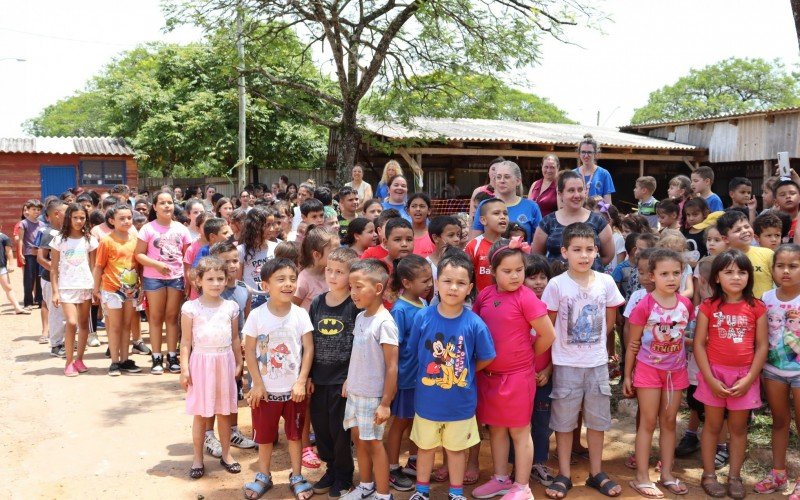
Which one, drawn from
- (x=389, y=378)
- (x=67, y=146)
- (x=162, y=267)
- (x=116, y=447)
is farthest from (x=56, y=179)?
(x=389, y=378)

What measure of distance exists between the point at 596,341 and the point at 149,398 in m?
3.88

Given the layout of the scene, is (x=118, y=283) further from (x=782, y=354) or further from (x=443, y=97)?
(x=443, y=97)

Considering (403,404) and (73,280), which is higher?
(73,280)

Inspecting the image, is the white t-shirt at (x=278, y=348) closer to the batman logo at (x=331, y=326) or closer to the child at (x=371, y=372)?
the batman logo at (x=331, y=326)

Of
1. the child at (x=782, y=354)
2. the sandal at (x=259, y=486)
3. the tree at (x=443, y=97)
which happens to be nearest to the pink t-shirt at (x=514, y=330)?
the child at (x=782, y=354)

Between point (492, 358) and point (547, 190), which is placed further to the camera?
point (547, 190)

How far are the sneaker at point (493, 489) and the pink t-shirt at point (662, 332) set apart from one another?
43.2 inches

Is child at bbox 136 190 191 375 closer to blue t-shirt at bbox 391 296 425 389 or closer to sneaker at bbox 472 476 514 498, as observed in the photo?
blue t-shirt at bbox 391 296 425 389

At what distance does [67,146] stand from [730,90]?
38.9m

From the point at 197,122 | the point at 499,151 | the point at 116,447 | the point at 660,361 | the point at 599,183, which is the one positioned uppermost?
the point at 197,122

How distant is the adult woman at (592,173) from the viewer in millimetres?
6434

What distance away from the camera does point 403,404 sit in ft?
12.4

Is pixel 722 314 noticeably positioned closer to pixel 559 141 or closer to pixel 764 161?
pixel 559 141

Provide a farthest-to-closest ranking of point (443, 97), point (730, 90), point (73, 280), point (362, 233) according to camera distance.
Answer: point (730, 90) → point (443, 97) → point (73, 280) → point (362, 233)
